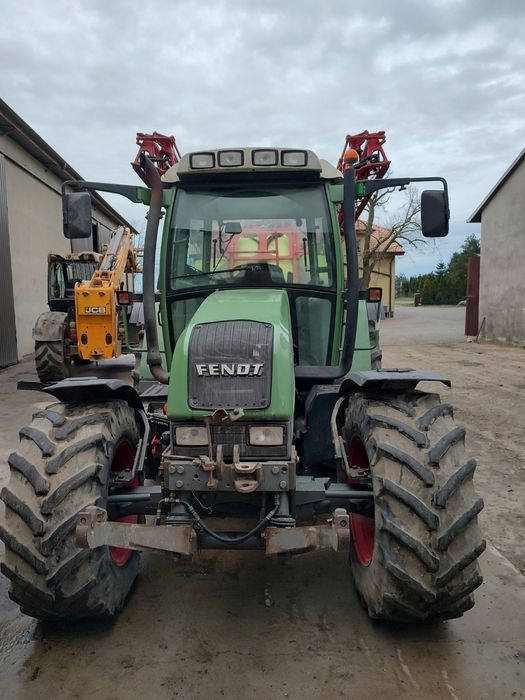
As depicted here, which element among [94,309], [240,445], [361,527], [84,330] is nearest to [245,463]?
[240,445]

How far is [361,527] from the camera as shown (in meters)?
3.13

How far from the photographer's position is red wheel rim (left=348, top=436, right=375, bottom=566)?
9.76ft

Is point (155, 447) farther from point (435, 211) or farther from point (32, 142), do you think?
point (32, 142)

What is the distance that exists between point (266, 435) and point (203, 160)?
1.86m

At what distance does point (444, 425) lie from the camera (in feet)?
8.99

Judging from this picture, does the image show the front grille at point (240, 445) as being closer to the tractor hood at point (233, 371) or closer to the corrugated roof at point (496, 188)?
the tractor hood at point (233, 371)

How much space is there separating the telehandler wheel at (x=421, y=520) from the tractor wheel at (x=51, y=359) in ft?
26.4

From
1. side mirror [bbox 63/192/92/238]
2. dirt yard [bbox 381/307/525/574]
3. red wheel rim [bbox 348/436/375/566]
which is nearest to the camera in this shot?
red wheel rim [bbox 348/436/375/566]

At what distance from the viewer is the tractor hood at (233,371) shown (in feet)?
8.92

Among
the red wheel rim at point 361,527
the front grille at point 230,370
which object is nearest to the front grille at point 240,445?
the front grille at point 230,370

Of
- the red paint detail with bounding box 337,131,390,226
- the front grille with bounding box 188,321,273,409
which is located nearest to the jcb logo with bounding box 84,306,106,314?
the red paint detail with bounding box 337,131,390,226

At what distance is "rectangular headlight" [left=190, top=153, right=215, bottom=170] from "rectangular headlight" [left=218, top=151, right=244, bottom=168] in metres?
0.05

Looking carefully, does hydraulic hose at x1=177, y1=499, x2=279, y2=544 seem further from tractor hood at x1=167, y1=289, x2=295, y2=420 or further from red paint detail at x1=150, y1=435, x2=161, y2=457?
red paint detail at x1=150, y1=435, x2=161, y2=457

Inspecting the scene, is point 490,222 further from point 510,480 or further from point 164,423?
point 164,423
